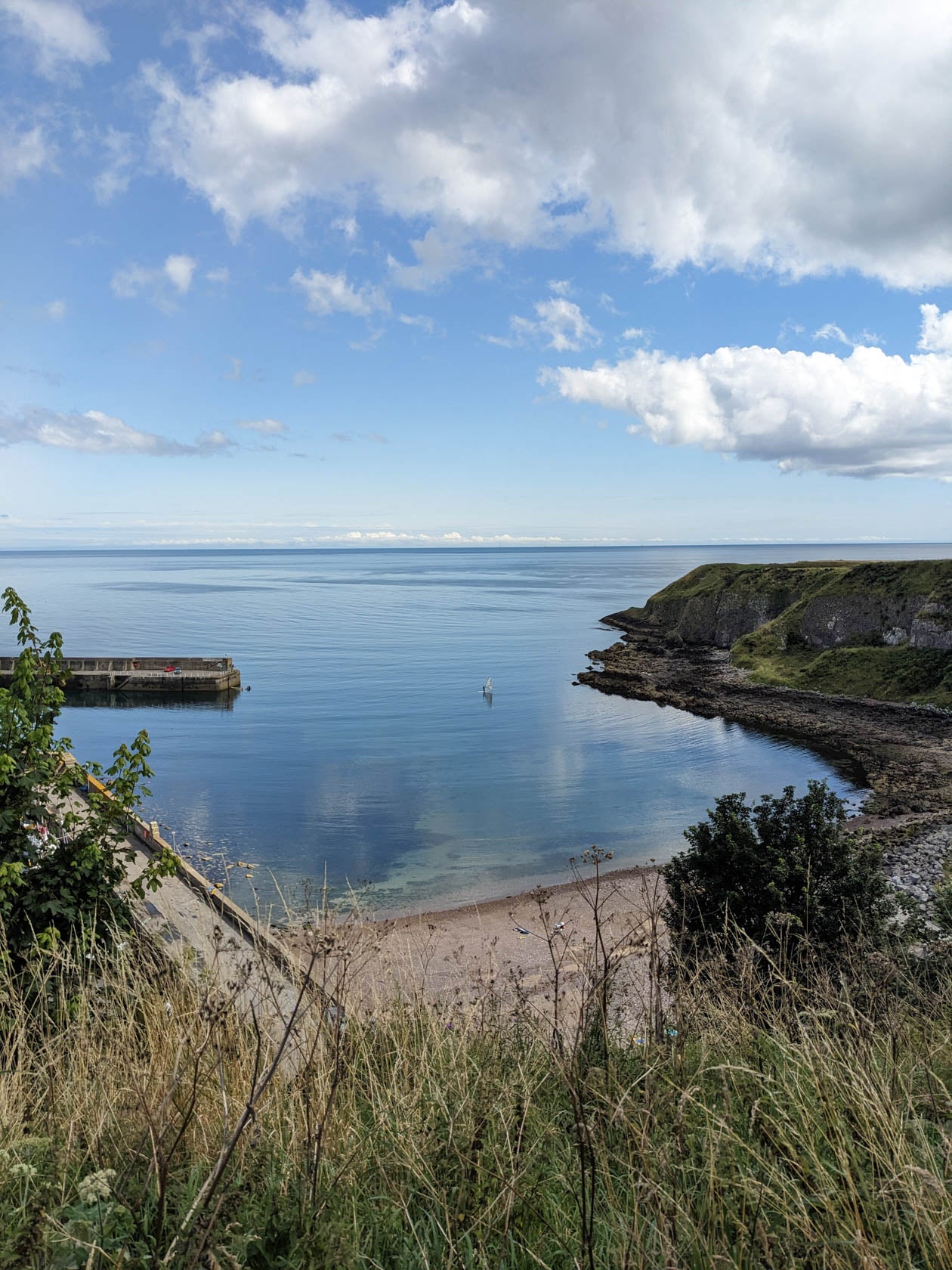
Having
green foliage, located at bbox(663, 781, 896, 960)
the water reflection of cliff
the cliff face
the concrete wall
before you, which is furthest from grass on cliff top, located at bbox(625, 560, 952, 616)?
green foliage, located at bbox(663, 781, 896, 960)

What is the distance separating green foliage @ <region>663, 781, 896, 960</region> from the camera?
12.0m

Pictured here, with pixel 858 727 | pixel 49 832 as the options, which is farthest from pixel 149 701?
pixel 49 832

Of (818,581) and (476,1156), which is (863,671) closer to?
(818,581)

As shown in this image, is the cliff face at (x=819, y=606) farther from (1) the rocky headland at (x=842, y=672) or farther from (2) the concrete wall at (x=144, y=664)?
(2) the concrete wall at (x=144, y=664)

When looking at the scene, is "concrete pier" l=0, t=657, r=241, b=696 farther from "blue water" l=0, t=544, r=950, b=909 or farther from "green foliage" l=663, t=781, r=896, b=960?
"green foliage" l=663, t=781, r=896, b=960

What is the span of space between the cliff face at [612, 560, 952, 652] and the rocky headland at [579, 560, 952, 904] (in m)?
0.12

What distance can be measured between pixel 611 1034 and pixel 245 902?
18080 mm

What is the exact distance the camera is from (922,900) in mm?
21578

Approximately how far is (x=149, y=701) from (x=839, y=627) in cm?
A: 5550

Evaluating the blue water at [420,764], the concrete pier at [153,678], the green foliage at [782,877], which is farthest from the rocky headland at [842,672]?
the concrete pier at [153,678]

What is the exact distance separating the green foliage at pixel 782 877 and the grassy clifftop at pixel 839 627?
1711 inches

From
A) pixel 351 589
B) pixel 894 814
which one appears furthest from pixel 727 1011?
pixel 351 589

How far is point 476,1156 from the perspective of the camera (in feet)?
11.5

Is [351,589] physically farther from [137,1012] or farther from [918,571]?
[137,1012]
